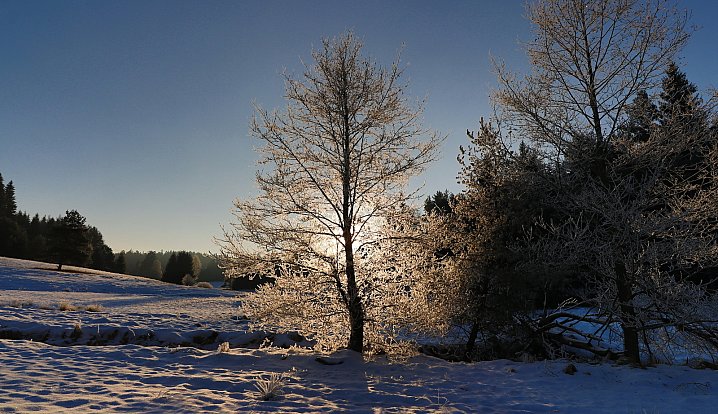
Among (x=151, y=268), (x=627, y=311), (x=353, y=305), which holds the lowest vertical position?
(x=353, y=305)

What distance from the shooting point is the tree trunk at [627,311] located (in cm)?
904

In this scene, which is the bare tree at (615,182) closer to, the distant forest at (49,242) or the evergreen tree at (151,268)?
the distant forest at (49,242)

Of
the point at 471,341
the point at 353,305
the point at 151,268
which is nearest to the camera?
the point at 353,305

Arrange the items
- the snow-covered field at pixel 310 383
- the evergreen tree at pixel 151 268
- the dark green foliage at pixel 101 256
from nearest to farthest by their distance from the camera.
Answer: the snow-covered field at pixel 310 383
the dark green foliage at pixel 101 256
the evergreen tree at pixel 151 268

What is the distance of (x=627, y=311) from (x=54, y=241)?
49250mm

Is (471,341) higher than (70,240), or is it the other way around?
(70,240)

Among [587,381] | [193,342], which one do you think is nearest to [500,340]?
[587,381]

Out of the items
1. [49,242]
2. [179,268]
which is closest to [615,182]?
[49,242]

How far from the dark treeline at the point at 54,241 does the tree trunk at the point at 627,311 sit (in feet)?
155

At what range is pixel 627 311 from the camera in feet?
30.0

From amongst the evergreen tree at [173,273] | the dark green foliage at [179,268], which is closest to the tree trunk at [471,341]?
the dark green foliage at [179,268]

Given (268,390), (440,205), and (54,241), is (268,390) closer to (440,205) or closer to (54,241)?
(440,205)

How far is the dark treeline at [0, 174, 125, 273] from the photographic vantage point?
42.4 m

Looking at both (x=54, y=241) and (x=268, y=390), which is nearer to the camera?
(x=268, y=390)
